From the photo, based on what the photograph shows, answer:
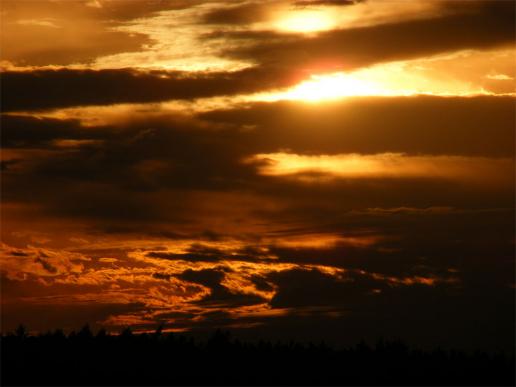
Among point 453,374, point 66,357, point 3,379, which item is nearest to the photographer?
point 3,379

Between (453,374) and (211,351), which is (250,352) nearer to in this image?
(211,351)

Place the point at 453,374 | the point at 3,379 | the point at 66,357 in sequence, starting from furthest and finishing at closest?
the point at 453,374 < the point at 66,357 < the point at 3,379

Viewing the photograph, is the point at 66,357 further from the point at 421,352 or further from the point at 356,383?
the point at 421,352

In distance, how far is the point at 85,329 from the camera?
3563 inches

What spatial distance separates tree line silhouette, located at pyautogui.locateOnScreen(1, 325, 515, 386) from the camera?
80625 mm

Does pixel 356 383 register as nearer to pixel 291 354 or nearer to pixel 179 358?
pixel 291 354

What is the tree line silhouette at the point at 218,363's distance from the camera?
80625mm

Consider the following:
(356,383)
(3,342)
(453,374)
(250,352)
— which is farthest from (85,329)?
(453,374)

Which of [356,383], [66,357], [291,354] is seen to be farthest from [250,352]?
[66,357]

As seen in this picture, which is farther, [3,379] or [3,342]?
[3,342]

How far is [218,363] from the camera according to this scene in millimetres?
85250

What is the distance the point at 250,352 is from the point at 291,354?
10.5 feet

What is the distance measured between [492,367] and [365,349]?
10.2 meters

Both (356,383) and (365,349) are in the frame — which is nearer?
(356,383)
